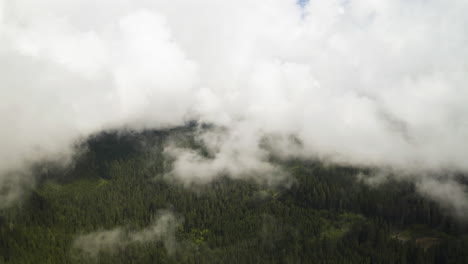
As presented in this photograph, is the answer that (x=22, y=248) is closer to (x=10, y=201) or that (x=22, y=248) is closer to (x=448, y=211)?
(x=10, y=201)

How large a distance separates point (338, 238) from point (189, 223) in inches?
3394

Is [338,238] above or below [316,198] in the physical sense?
below

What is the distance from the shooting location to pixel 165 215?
15912 cm

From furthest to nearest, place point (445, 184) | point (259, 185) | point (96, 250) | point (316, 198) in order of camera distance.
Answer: point (259, 185) → point (445, 184) → point (316, 198) → point (96, 250)

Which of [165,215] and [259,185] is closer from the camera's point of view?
[165,215]

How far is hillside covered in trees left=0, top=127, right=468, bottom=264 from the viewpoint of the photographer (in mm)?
114688

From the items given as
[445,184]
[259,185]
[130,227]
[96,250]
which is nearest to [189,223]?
[130,227]

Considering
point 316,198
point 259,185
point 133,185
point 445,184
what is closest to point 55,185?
point 133,185

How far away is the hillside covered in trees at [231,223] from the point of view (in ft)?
376

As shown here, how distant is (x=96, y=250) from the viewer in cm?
12025

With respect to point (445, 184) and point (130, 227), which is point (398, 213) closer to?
point (445, 184)

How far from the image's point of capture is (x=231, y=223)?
148500 millimetres

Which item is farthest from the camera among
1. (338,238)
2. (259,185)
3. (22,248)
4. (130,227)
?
(259,185)

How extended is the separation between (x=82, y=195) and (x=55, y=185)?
3239 centimetres
